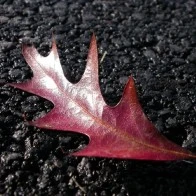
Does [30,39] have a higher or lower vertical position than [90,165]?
higher

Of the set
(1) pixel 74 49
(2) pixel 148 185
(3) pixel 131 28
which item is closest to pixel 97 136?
(2) pixel 148 185

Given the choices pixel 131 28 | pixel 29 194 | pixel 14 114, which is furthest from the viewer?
pixel 131 28

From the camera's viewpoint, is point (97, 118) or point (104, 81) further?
point (104, 81)

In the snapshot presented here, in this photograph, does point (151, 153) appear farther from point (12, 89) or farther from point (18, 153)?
point (12, 89)
